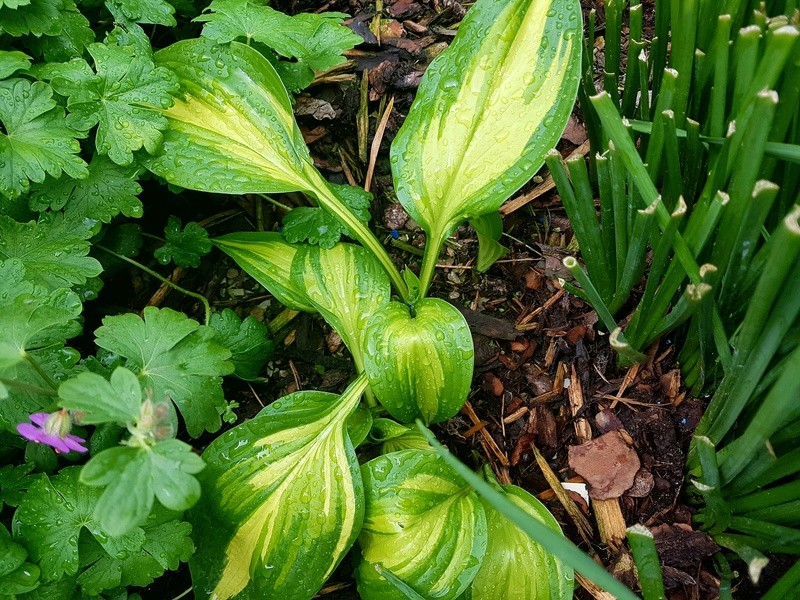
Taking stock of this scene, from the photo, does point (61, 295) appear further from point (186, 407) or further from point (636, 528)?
point (636, 528)

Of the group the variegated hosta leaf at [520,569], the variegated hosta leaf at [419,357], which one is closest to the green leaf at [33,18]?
the variegated hosta leaf at [419,357]

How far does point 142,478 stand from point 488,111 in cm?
80

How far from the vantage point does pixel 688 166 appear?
92 cm

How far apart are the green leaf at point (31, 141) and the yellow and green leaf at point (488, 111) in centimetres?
55

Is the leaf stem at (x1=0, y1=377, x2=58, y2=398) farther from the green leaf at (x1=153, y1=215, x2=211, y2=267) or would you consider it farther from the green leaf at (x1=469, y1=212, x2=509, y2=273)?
the green leaf at (x1=469, y1=212, x2=509, y2=273)

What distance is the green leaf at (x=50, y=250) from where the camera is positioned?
1062 mm

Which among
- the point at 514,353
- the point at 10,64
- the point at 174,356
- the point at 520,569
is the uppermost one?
the point at 10,64

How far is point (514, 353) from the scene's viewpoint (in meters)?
1.30

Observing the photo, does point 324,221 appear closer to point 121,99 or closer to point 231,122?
point 231,122

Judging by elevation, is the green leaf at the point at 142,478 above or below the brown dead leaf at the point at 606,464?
above

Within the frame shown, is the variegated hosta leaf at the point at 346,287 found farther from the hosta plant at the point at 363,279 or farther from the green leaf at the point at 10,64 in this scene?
the green leaf at the point at 10,64

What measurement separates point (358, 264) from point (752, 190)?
2.22 ft

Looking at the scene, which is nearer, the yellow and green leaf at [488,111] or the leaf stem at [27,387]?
the leaf stem at [27,387]

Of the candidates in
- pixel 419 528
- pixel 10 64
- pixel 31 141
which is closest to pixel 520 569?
pixel 419 528
